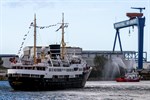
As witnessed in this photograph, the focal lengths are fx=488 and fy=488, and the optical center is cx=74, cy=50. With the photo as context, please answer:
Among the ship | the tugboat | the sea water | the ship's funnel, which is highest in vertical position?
the ship's funnel

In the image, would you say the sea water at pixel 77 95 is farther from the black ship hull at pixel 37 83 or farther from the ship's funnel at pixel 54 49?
the ship's funnel at pixel 54 49

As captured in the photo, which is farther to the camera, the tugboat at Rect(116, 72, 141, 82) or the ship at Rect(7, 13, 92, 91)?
the tugboat at Rect(116, 72, 141, 82)

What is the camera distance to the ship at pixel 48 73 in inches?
3834

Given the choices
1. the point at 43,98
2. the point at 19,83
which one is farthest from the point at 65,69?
the point at 43,98

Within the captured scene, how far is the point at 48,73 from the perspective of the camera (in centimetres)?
10012

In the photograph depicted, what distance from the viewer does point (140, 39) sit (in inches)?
7411

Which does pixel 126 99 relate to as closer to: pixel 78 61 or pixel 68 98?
pixel 68 98

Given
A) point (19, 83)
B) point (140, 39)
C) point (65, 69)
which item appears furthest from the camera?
point (140, 39)

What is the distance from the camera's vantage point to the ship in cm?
9738

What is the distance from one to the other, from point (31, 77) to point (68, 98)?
2256cm

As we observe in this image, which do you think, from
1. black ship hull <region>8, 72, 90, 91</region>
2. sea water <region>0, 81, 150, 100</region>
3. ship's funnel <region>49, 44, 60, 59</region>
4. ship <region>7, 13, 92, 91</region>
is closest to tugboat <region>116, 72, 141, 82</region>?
ship <region>7, 13, 92, 91</region>

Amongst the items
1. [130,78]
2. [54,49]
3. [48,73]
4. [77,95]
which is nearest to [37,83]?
[48,73]

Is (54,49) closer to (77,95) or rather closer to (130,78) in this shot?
(77,95)

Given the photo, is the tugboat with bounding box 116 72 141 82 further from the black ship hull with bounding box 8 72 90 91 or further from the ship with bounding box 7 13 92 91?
the black ship hull with bounding box 8 72 90 91
